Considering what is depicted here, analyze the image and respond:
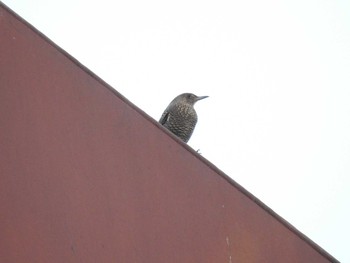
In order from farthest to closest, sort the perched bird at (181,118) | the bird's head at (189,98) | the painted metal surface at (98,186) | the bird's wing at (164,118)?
the bird's head at (189,98) → the bird's wing at (164,118) → the perched bird at (181,118) → the painted metal surface at (98,186)

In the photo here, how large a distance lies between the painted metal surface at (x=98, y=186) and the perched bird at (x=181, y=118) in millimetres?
4348

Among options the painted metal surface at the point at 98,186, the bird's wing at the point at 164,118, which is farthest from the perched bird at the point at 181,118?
the painted metal surface at the point at 98,186

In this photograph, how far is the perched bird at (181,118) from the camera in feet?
26.1

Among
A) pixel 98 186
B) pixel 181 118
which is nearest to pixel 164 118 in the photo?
pixel 181 118

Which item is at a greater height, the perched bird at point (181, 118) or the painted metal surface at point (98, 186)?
the perched bird at point (181, 118)

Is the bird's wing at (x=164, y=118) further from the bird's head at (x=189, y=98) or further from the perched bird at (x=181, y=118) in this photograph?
the bird's head at (x=189, y=98)

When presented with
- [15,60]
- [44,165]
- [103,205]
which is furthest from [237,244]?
[15,60]

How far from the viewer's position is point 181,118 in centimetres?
801

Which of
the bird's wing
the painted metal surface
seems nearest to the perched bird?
the bird's wing

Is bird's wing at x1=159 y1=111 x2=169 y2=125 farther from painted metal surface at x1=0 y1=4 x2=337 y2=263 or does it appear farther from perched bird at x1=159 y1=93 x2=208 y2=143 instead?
painted metal surface at x1=0 y1=4 x2=337 y2=263

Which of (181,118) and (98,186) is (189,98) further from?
(98,186)

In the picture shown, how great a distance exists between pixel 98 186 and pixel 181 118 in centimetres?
489

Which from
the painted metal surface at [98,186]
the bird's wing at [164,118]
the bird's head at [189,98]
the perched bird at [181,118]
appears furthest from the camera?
the bird's head at [189,98]

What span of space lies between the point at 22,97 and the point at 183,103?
201 inches
